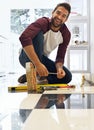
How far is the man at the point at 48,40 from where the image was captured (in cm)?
150

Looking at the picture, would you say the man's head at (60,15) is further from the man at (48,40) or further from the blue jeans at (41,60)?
the blue jeans at (41,60)

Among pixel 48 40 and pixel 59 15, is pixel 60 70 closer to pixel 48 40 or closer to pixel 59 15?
pixel 48 40

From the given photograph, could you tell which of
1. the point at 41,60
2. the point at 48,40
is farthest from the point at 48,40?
the point at 41,60

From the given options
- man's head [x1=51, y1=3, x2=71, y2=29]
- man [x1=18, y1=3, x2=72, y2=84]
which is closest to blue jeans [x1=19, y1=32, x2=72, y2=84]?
man [x1=18, y1=3, x2=72, y2=84]

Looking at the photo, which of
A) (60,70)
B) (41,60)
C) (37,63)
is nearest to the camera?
(37,63)

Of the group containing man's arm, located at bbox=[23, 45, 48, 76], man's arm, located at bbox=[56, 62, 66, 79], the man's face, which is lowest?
man's arm, located at bbox=[56, 62, 66, 79]

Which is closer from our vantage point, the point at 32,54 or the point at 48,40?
the point at 32,54

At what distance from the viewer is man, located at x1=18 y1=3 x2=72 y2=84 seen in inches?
58.9

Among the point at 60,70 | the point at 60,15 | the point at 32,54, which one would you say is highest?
the point at 60,15

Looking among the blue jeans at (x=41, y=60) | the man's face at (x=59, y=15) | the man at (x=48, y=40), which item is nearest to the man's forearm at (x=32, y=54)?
the man at (x=48, y=40)

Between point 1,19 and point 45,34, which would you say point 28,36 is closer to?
point 45,34

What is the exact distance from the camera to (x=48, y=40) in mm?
1791

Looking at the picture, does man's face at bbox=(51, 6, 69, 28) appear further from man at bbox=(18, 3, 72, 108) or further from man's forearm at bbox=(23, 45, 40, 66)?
man's forearm at bbox=(23, 45, 40, 66)

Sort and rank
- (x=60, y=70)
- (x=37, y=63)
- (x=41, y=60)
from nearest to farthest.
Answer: (x=37, y=63) < (x=60, y=70) < (x=41, y=60)
